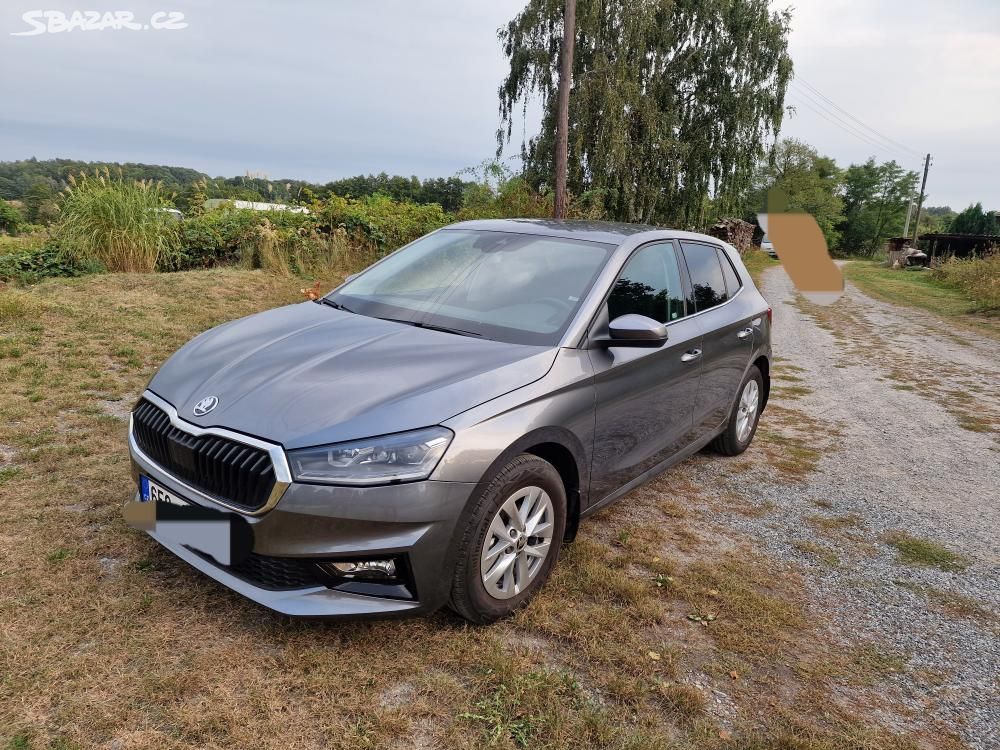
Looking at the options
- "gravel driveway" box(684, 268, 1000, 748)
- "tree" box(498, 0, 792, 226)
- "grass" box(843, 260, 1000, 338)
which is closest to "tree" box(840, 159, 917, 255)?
"grass" box(843, 260, 1000, 338)

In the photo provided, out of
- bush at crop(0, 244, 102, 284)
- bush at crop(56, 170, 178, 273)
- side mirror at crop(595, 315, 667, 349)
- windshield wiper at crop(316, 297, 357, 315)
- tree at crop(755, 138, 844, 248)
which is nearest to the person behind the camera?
side mirror at crop(595, 315, 667, 349)

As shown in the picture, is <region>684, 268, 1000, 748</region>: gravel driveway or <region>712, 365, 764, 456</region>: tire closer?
<region>684, 268, 1000, 748</region>: gravel driveway

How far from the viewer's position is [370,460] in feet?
7.59

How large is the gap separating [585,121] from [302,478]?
69.1ft

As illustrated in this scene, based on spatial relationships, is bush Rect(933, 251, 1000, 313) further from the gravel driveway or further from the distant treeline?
the distant treeline

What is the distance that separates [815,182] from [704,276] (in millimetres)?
80473

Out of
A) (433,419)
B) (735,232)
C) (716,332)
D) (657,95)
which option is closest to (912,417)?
(716,332)

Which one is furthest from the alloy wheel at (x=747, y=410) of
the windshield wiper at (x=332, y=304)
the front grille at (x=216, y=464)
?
the front grille at (x=216, y=464)

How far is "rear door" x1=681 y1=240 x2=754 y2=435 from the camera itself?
415cm

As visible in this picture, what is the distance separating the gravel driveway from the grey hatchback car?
1.02 meters

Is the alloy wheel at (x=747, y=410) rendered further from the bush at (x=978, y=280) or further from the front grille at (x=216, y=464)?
the bush at (x=978, y=280)

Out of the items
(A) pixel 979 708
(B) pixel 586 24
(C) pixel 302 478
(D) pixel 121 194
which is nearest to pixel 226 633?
(C) pixel 302 478

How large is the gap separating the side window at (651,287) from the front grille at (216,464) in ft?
5.90

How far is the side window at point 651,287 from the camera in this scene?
340 cm
